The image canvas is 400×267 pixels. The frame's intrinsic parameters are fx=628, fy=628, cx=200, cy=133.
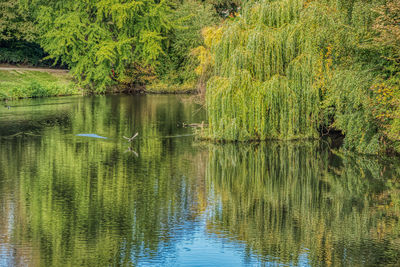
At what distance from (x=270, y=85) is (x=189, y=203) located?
9.73 metres

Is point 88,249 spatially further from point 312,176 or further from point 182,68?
point 182,68

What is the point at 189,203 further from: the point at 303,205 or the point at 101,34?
the point at 101,34

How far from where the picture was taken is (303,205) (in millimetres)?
16703

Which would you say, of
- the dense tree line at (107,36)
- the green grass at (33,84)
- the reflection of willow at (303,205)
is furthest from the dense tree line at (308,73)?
the dense tree line at (107,36)

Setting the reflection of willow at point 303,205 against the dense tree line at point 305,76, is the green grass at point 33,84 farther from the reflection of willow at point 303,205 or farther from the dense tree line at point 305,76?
the reflection of willow at point 303,205

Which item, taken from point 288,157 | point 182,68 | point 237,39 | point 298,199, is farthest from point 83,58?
point 298,199

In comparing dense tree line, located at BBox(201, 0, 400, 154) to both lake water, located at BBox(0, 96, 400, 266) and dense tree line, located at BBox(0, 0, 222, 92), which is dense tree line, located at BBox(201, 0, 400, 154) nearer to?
lake water, located at BBox(0, 96, 400, 266)

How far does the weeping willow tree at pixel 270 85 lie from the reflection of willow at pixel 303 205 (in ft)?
3.80

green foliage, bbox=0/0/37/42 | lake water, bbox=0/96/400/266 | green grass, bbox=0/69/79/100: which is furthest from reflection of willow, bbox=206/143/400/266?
green foliage, bbox=0/0/37/42

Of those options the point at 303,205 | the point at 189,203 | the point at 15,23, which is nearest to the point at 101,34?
the point at 15,23

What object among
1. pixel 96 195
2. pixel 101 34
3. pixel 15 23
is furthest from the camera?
pixel 101 34

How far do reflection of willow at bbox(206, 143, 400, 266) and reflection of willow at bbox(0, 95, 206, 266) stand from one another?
4.06ft

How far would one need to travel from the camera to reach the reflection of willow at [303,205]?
512 inches

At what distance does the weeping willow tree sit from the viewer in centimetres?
2517
